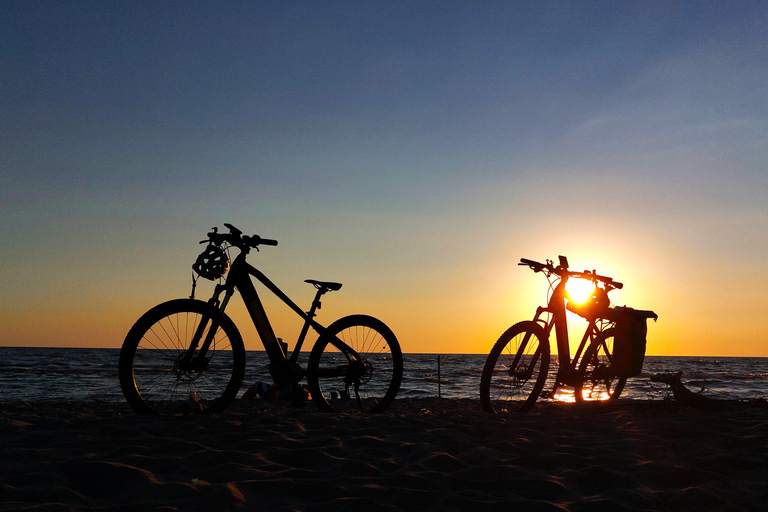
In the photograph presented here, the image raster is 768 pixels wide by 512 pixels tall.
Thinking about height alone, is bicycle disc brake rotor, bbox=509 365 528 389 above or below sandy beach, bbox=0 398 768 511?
above

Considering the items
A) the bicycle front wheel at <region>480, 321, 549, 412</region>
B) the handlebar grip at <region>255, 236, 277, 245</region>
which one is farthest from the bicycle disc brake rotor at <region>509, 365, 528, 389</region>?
the handlebar grip at <region>255, 236, 277, 245</region>

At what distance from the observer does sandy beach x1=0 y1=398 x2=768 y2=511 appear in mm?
2615

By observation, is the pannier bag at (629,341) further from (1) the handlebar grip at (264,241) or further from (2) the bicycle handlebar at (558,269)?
(1) the handlebar grip at (264,241)

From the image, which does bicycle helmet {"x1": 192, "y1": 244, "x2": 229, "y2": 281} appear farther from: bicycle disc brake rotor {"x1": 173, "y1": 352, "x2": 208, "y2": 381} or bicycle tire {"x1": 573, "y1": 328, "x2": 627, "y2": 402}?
bicycle tire {"x1": 573, "y1": 328, "x2": 627, "y2": 402}

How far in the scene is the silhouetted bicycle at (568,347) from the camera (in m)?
6.32

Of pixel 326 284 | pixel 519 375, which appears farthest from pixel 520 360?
pixel 326 284

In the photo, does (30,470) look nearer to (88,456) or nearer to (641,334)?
(88,456)

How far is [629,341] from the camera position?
692 centimetres

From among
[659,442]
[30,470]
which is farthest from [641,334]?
[30,470]

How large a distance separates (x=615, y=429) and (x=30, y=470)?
4.68 m

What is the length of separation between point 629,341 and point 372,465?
197 inches

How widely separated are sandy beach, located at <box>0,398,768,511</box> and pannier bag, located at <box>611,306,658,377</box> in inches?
71.8

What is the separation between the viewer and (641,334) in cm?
699

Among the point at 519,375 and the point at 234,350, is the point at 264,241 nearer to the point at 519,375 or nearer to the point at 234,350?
the point at 234,350
